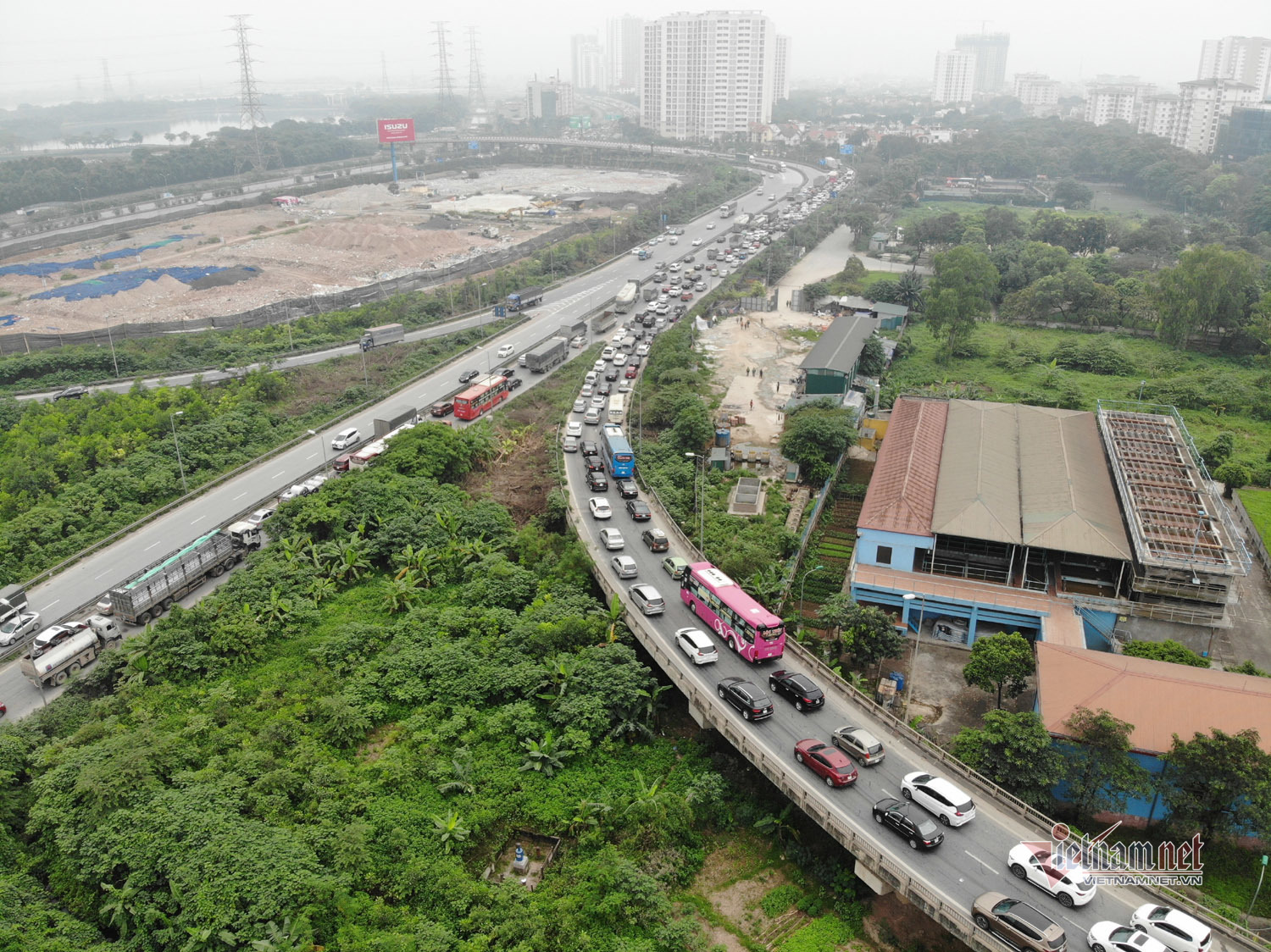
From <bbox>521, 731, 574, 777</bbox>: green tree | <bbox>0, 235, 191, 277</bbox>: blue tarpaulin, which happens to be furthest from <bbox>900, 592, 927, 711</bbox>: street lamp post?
<bbox>0, 235, 191, 277</bbox>: blue tarpaulin

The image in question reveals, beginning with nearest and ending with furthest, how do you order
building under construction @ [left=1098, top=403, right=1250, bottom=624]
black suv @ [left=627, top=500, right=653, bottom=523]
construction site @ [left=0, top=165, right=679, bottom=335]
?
building under construction @ [left=1098, top=403, right=1250, bottom=624] → black suv @ [left=627, top=500, right=653, bottom=523] → construction site @ [left=0, top=165, right=679, bottom=335]

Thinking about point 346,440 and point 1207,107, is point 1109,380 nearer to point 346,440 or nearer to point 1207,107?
point 346,440

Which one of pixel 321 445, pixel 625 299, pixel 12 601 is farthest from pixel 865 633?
pixel 625 299

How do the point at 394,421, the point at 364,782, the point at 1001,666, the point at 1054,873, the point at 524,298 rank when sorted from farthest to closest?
the point at 524,298 → the point at 394,421 → the point at 1001,666 → the point at 364,782 → the point at 1054,873

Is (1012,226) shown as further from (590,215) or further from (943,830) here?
(943,830)

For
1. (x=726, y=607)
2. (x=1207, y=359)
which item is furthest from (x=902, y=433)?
(x=1207, y=359)

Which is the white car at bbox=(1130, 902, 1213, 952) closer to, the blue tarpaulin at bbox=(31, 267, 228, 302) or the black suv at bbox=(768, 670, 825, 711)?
the black suv at bbox=(768, 670, 825, 711)
